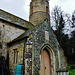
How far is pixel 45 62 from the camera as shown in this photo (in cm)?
923

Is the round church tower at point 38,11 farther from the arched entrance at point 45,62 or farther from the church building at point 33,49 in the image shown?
the arched entrance at point 45,62

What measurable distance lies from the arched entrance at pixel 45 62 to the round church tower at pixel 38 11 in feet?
38.7

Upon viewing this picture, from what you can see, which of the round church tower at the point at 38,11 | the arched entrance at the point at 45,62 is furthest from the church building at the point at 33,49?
the round church tower at the point at 38,11

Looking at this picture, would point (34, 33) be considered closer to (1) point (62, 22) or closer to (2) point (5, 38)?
(2) point (5, 38)

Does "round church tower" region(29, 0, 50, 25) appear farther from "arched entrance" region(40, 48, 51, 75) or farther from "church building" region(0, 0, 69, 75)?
"arched entrance" region(40, 48, 51, 75)

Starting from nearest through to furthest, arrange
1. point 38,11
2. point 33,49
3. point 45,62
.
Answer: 1. point 33,49
2. point 45,62
3. point 38,11

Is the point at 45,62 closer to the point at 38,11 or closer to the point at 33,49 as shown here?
the point at 33,49

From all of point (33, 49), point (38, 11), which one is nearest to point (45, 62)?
point (33, 49)

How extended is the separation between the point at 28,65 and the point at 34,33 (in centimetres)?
260

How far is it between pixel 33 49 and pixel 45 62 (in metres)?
2.07

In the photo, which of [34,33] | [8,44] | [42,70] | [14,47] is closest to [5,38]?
[8,44]

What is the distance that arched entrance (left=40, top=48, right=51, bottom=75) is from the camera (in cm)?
884

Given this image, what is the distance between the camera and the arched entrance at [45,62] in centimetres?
884

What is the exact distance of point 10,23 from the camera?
1177cm
